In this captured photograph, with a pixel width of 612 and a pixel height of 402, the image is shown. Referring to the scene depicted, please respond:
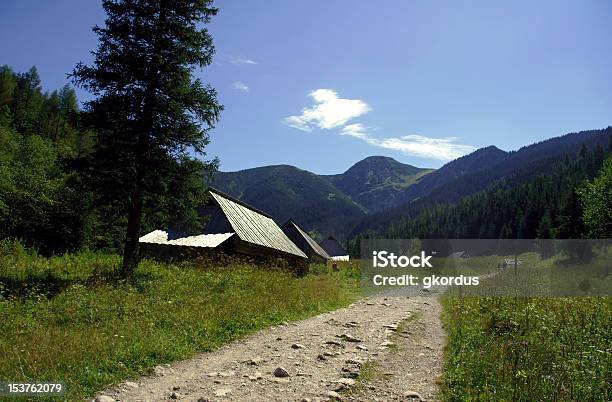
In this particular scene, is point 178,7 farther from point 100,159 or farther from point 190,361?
point 190,361

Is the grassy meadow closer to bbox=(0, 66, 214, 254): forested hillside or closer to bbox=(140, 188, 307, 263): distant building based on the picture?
bbox=(0, 66, 214, 254): forested hillside

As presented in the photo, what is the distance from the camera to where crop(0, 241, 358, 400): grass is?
716cm

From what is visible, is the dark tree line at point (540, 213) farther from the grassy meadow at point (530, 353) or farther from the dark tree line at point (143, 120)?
the dark tree line at point (143, 120)

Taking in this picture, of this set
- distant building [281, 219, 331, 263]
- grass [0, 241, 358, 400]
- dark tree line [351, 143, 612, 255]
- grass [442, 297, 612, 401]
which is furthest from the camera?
distant building [281, 219, 331, 263]

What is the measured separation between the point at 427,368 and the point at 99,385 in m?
5.79

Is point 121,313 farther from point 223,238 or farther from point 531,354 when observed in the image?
point 223,238

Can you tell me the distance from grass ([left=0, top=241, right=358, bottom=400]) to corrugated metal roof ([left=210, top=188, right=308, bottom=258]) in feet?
23.3

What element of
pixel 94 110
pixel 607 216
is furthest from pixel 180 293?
pixel 607 216

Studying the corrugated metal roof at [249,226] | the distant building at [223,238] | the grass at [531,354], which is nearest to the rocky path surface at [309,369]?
the grass at [531,354]

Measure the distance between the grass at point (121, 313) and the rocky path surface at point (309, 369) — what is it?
2.05ft

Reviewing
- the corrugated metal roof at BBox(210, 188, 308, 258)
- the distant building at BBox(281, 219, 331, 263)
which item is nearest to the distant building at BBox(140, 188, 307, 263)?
the corrugated metal roof at BBox(210, 188, 308, 258)

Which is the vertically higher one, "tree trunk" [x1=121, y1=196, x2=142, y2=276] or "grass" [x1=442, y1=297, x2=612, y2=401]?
"tree trunk" [x1=121, y1=196, x2=142, y2=276]

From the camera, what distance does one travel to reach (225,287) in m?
14.8

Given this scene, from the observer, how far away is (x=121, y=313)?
10484mm
